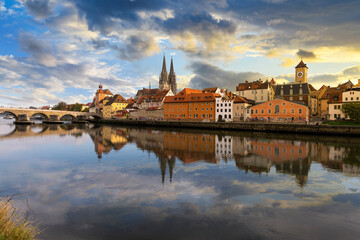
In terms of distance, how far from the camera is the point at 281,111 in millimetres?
53875

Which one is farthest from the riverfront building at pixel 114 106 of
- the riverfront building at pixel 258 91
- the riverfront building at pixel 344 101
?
the riverfront building at pixel 344 101

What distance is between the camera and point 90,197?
10.7 m

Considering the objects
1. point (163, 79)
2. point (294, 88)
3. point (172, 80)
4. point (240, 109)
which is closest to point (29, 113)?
point (240, 109)

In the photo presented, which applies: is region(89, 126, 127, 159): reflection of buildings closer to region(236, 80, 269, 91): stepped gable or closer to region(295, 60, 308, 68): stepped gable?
region(236, 80, 269, 91): stepped gable

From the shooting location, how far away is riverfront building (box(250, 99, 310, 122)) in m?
51.9

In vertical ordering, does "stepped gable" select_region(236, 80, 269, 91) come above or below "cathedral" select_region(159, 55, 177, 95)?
below

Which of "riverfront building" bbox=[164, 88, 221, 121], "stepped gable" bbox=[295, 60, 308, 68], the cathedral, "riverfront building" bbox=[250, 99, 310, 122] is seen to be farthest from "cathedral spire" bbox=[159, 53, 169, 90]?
"riverfront building" bbox=[250, 99, 310, 122]

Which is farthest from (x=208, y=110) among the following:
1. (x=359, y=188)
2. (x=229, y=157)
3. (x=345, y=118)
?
(x=359, y=188)

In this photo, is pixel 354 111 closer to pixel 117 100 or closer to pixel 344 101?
pixel 344 101

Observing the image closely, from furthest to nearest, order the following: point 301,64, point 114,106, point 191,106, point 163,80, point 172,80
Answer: point 172,80 < point 163,80 < point 114,106 < point 301,64 < point 191,106

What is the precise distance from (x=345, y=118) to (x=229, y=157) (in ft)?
142

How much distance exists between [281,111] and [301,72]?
130 feet

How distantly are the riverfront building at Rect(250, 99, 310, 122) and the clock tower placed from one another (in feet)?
119

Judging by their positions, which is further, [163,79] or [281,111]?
[163,79]
